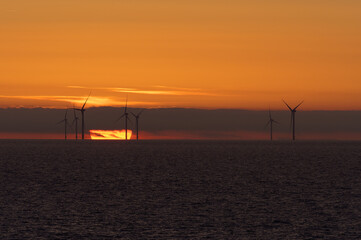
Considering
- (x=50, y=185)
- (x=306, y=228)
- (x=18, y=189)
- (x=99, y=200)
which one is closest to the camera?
(x=306, y=228)

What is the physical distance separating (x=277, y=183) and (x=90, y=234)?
44496 millimetres

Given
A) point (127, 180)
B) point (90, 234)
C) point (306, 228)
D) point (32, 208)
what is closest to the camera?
point (90, 234)

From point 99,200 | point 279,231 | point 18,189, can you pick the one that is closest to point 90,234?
point 279,231

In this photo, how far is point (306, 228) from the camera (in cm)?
4206

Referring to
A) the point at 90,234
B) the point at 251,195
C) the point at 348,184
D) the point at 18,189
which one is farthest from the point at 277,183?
the point at 90,234

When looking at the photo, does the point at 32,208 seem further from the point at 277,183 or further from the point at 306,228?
→ the point at 277,183

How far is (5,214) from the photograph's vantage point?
47500 mm

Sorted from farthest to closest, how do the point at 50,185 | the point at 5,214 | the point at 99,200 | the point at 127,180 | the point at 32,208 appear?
the point at 127,180, the point at 50,185, the point at 99,200, the point at 32,208, the point at 5,214

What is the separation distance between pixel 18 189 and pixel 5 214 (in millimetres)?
22675

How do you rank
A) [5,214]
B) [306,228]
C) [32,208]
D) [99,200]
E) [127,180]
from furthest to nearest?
[127,180] → [99,200] → [32,208] → [5,214] → [306,228]

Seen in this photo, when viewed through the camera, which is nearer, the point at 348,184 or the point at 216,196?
the point at 216,196

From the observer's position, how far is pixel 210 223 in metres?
43.9

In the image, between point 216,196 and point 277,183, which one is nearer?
point 216,196

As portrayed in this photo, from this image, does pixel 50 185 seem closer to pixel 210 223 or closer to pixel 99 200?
pixel 99 200
